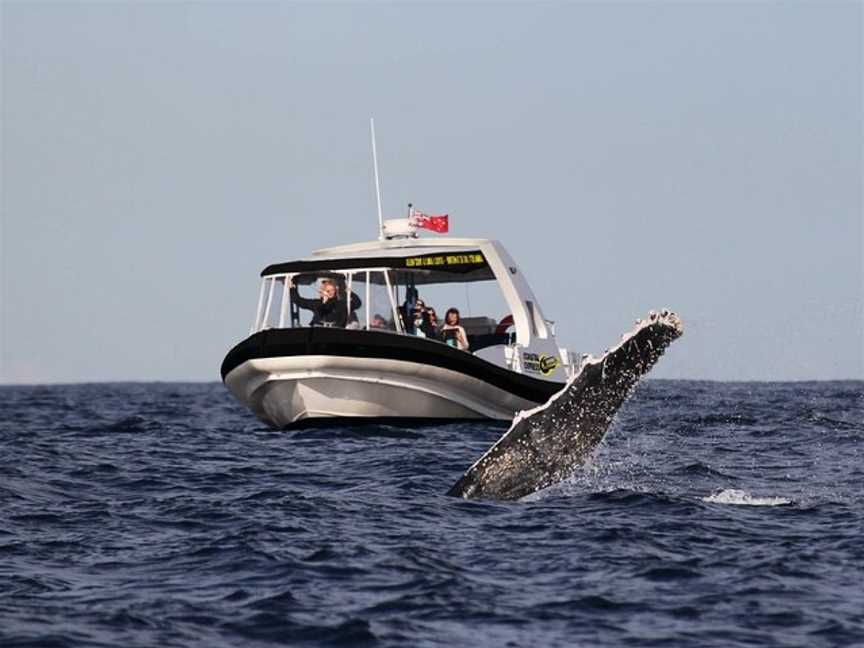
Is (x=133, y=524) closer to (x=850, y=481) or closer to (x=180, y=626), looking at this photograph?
(x=180, y=626)

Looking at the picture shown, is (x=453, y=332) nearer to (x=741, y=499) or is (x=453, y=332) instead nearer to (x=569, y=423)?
(x=741, y=499)

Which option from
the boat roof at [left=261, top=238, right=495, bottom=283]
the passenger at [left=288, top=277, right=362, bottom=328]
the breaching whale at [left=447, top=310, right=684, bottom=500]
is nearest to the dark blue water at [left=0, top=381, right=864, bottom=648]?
the breaching whale at [left=447, top=310, right=684, bottom=500]

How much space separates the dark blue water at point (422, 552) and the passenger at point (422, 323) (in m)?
6.50

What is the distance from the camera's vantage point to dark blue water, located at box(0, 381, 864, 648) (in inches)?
396

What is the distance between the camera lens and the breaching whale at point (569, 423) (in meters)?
14.7

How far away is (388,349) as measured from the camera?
85.9 ft

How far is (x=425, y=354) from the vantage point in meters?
26.4

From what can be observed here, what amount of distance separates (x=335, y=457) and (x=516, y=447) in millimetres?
6591

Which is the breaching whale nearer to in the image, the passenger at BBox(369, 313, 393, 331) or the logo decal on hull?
the passenger at BBox(369, 313, 393, 331)

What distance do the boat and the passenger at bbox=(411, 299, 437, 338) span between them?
6cm

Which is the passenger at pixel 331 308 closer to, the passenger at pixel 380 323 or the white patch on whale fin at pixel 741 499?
the passenger at pixel 380 323

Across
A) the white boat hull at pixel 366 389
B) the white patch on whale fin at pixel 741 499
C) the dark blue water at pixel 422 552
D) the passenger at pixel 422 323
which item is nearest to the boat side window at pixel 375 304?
the passenger at pixel 422 323

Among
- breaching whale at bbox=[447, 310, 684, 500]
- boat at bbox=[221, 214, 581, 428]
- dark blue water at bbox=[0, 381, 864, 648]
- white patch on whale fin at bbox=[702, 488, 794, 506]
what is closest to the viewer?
dark blue water at bbox=[0, 381, 864, 648]

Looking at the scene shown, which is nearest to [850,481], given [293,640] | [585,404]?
[585,404]
